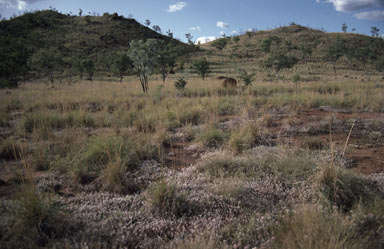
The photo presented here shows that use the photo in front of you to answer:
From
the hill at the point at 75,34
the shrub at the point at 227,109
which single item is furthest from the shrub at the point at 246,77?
the hill at the point at 75,34

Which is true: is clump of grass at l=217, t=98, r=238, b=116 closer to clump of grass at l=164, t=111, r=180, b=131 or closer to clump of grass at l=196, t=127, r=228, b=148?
clump of grass at l=164, t=111, r=180, b=131

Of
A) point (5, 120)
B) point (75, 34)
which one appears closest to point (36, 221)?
point (5, 120)

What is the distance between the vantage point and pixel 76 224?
2.73 m

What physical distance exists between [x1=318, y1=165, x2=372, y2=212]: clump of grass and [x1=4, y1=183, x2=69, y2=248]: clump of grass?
3.49 meters

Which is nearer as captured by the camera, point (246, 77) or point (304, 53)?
point (246, 77)

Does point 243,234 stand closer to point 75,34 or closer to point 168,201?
point 168,201

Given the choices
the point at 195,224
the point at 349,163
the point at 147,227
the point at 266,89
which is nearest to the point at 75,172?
the point at 147,227

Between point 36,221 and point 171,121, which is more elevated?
point 171,121

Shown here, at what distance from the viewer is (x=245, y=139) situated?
544 cm

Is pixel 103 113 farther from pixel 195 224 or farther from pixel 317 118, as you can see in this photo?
pixel 317 118

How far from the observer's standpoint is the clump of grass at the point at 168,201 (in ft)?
9.71

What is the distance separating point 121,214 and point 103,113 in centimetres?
680

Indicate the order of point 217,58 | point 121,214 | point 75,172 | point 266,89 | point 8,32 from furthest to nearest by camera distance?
point 217,58 < point 8,32 < point 266,89 < point 75,172 < point 121,214

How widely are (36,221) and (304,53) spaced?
197 ft
